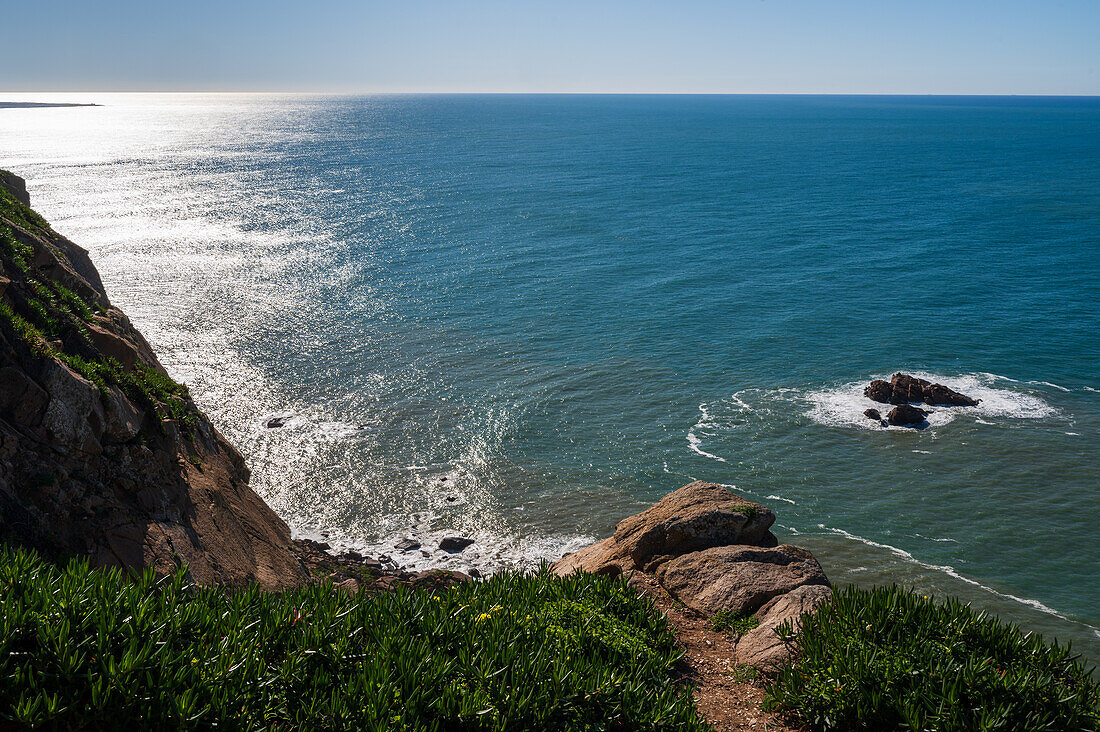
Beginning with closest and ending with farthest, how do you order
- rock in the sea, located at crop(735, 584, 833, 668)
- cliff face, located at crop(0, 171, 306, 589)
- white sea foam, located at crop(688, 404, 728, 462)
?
rock in the sea, located at crop(735, 584, 833, 668) → cliff face, located at crop(0, 171, 306, 589) → white sea foam, located at crop(688, 404, 728, 462)

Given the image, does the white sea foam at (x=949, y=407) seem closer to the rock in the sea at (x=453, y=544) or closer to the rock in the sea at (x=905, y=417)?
the rock in the sea at (x=905, y=417)

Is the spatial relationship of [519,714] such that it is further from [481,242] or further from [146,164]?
[146,164]

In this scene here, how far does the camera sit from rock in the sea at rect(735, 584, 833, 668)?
40.5 ft

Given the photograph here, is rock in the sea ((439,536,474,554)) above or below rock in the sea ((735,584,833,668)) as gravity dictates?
below

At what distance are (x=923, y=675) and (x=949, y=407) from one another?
131 ft

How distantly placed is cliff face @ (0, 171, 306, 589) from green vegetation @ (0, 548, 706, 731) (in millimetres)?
5305

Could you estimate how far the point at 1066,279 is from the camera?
67.5 meters

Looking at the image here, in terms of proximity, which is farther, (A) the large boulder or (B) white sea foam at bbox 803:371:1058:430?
(B) white sea foam at bbox 803:371:1058:430

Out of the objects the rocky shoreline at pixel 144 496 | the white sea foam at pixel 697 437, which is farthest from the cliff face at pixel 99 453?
the white sea foam at pixel 697 437

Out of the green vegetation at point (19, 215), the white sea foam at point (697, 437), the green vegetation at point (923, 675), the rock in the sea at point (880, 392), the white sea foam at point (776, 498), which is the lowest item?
the white sea foam at point (776, 498)

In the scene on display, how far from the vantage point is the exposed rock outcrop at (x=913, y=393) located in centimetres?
4466

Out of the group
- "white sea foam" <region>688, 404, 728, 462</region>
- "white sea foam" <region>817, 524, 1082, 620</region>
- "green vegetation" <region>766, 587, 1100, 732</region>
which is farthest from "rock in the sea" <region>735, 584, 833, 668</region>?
"white sea foam" <region>688, 404, 728, 462</region>

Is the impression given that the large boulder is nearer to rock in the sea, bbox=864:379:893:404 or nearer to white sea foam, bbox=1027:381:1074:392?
rock in the sea, bbox=864:379:893:404

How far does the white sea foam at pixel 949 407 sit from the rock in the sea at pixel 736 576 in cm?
2838
